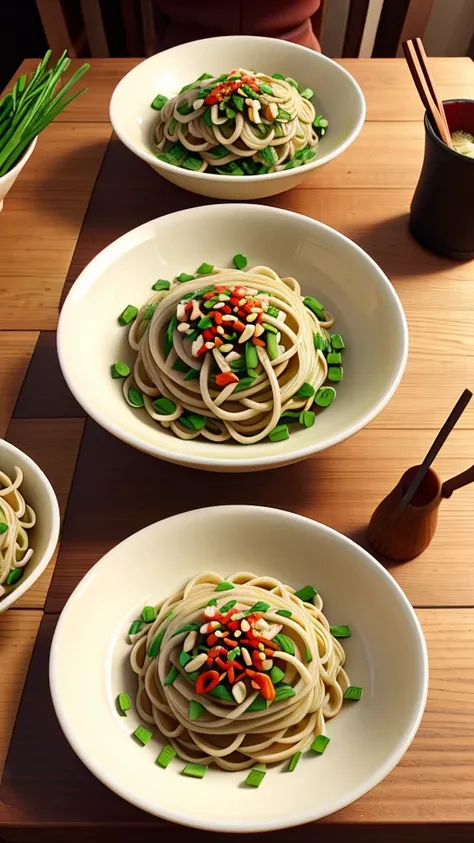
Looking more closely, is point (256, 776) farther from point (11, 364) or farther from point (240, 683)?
point (11, 364)

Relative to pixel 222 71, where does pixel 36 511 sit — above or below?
below

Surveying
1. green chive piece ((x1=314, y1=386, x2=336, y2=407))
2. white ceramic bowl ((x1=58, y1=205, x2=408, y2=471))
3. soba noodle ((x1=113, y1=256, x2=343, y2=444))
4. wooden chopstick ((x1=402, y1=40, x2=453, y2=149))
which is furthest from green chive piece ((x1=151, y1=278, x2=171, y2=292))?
wooden chopstick ((x1=402, y1=40, x2=453, y2=149))

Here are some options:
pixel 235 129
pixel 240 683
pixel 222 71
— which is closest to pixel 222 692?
pixel 240 683

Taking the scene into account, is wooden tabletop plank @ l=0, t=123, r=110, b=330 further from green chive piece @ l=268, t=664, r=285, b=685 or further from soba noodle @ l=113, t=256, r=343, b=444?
green chive piece @ l=268, t=664, r=285, b=685

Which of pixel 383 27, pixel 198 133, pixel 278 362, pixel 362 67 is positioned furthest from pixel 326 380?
pixel 383 27

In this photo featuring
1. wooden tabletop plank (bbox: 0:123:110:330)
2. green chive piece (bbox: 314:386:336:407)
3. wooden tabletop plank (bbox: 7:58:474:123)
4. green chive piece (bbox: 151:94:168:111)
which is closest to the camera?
green chive piece (bbox: 314:386:336:407)

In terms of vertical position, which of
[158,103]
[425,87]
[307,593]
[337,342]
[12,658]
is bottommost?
[12,658]

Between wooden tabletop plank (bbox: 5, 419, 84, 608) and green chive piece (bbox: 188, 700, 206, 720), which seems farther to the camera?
wooden tabletop plank (bbox: 5, 419, 84, 608)

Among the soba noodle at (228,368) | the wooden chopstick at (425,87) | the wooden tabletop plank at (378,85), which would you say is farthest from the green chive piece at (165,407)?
the wooden tabletop plank at (378,85)
